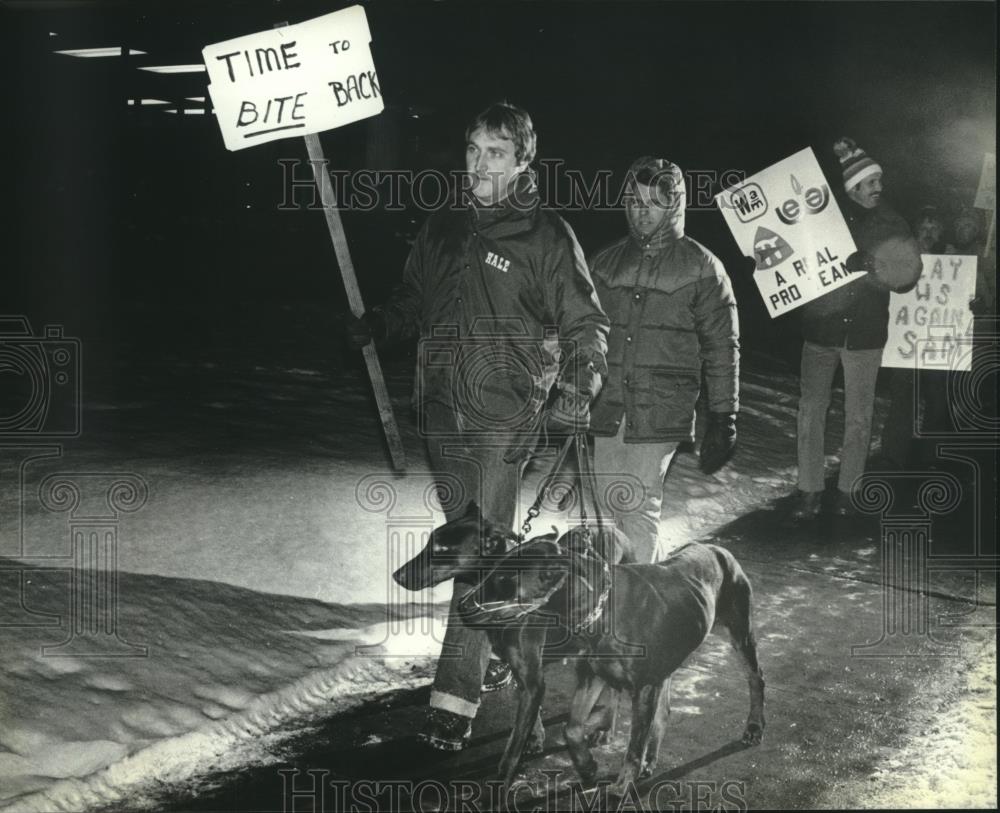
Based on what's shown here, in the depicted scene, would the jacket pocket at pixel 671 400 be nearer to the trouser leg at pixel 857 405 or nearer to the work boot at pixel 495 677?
the work boot at pixel 495 677

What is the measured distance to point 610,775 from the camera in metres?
4.22

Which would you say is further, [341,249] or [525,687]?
[341,249]

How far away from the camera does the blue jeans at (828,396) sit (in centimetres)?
785

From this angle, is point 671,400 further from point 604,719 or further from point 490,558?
point 490,558

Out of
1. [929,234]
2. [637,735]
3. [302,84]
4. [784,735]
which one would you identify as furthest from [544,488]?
[929,234]

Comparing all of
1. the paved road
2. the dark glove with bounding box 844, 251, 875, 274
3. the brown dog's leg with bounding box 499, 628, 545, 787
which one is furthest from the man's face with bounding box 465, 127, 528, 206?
the dark glove with bounding box 844, 251, 875, 274

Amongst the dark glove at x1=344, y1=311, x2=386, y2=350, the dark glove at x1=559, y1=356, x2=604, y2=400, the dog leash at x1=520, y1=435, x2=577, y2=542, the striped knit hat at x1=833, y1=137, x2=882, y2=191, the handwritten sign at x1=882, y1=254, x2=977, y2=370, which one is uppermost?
the striped knit hat at x1=833, y1=137, x2=882, y2=191

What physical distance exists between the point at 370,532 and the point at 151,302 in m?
9.47

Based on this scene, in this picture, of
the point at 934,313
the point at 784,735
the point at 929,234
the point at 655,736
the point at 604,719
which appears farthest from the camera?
the point at 929,234

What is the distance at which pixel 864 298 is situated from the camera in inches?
303

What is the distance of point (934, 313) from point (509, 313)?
17.1 feet

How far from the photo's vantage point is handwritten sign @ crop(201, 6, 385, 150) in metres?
5.07

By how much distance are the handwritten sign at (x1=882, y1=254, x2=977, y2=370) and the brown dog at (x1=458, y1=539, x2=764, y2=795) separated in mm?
4887

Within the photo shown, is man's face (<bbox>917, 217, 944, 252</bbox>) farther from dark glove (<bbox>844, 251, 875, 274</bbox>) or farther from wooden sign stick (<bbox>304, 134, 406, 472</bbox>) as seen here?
wooden sign stick (<bbox>304, 134, 406, 472</bbox>)
